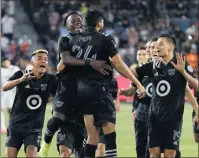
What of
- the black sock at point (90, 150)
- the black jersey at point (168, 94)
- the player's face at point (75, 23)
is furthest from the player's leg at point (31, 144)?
the black jersey at point (168, 94)

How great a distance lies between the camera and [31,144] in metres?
11.2

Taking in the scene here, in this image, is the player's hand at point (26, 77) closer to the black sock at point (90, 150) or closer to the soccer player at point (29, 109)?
the soccer player at point (29, 109)

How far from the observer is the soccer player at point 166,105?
34.7ft

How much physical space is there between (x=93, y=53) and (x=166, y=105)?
1280 millimetres

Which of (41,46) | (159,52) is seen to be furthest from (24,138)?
(41,46)

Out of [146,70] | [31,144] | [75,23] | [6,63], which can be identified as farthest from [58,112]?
[6,63]

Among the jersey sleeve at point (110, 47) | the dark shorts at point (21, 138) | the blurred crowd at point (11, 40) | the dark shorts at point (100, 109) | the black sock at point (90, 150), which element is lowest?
the black sock at point (90, 150)

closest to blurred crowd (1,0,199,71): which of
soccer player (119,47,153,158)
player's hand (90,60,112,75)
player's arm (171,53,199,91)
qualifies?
soccer player (119,47,153,158)

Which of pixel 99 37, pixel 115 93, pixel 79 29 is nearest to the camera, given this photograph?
pixel 99 37

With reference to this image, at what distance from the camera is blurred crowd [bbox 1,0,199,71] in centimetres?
3509

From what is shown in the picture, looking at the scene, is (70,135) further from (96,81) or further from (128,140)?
(128,140)

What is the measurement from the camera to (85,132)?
37.8 ft

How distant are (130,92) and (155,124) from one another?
2.54 feet

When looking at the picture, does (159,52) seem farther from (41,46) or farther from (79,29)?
(41,46)
